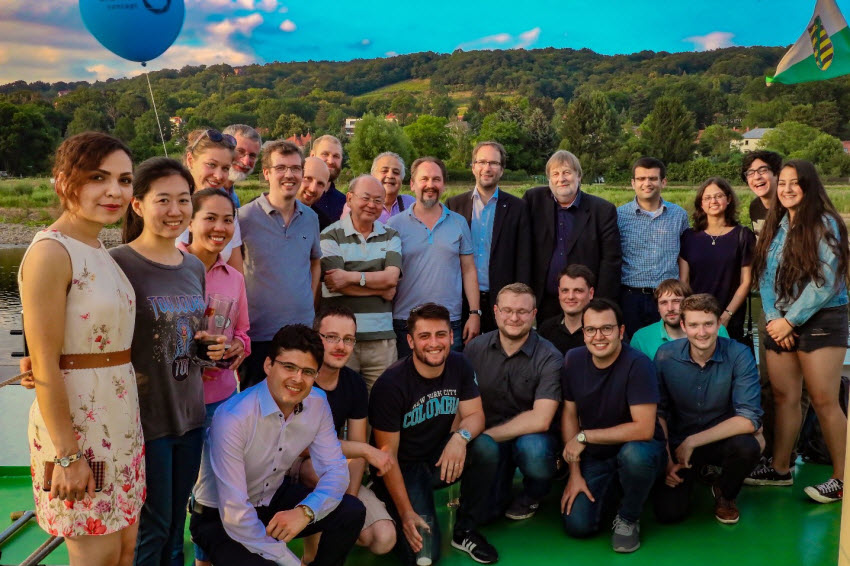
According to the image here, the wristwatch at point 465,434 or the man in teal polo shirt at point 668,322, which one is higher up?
the man in teal polo shirt at point 668,322

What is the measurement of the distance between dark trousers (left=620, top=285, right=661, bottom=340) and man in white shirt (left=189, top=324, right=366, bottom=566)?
2.32 meters

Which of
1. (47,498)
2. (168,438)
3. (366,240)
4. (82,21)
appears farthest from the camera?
(82,21)

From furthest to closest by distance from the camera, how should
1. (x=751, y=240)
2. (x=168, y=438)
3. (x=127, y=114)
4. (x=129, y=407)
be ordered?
Result: (x=127, y=114)
(x=751, y=240)
(x=168, y=438)
(x=129, y=407)

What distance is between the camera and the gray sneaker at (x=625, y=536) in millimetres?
3178

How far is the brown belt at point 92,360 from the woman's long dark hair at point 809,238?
10.2ft

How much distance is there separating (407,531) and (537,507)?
0.83 m

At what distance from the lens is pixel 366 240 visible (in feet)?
12.7

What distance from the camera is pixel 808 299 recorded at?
3.53 metres

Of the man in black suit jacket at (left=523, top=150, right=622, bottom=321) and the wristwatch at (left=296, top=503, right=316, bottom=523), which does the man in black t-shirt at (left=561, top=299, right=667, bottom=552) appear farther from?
the wristwatch at (left=296, top=503, right=316, bottom=523)

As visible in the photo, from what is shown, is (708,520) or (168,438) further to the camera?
(708,520)

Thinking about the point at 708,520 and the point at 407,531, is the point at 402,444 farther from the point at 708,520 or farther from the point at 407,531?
the point at 708,520

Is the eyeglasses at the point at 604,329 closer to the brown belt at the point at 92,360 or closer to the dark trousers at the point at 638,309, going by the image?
the dark trousers at the point at 638,309

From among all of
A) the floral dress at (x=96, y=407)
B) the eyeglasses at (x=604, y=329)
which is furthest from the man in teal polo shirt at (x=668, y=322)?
the floral dress at (x=96, y=407)

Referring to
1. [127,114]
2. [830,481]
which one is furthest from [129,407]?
[127,114]
